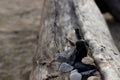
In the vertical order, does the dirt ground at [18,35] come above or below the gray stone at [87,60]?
above

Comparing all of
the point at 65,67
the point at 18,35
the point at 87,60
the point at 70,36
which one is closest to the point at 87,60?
the point at 87,60

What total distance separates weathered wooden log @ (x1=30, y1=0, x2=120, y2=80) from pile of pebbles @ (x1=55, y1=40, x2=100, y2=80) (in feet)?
0.11

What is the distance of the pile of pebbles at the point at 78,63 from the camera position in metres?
1.57

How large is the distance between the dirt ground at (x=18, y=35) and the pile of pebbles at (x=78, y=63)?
94 cm

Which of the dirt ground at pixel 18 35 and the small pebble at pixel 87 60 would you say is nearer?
the small pebble at pixel 87 60

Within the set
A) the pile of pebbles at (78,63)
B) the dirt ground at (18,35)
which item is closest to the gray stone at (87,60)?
the pile of pebbles at (78,63)

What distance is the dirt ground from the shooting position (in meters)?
2.79

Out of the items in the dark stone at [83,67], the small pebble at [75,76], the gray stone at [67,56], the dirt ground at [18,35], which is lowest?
the small pebble at [75,76]

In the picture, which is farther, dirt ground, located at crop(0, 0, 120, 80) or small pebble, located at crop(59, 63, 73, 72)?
dirt ground, located at crop(0, 0, 120, 80)

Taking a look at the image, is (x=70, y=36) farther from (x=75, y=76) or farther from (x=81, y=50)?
(x=75, y=76)

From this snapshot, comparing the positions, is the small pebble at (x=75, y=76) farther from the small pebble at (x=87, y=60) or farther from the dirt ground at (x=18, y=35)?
the dirt ground at (x=18, y=35)

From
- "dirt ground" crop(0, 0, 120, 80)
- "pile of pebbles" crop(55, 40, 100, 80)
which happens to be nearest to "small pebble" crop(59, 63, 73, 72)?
"pile of pebbles" crop(55, 40, 100, 80)

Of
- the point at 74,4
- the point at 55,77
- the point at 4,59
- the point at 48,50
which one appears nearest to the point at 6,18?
the point at 4,59

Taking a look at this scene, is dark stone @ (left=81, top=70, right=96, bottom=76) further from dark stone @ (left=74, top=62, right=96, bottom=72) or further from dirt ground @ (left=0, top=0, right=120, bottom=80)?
dirt ground @ (left=0, top=0, right=120, bottom=80)
